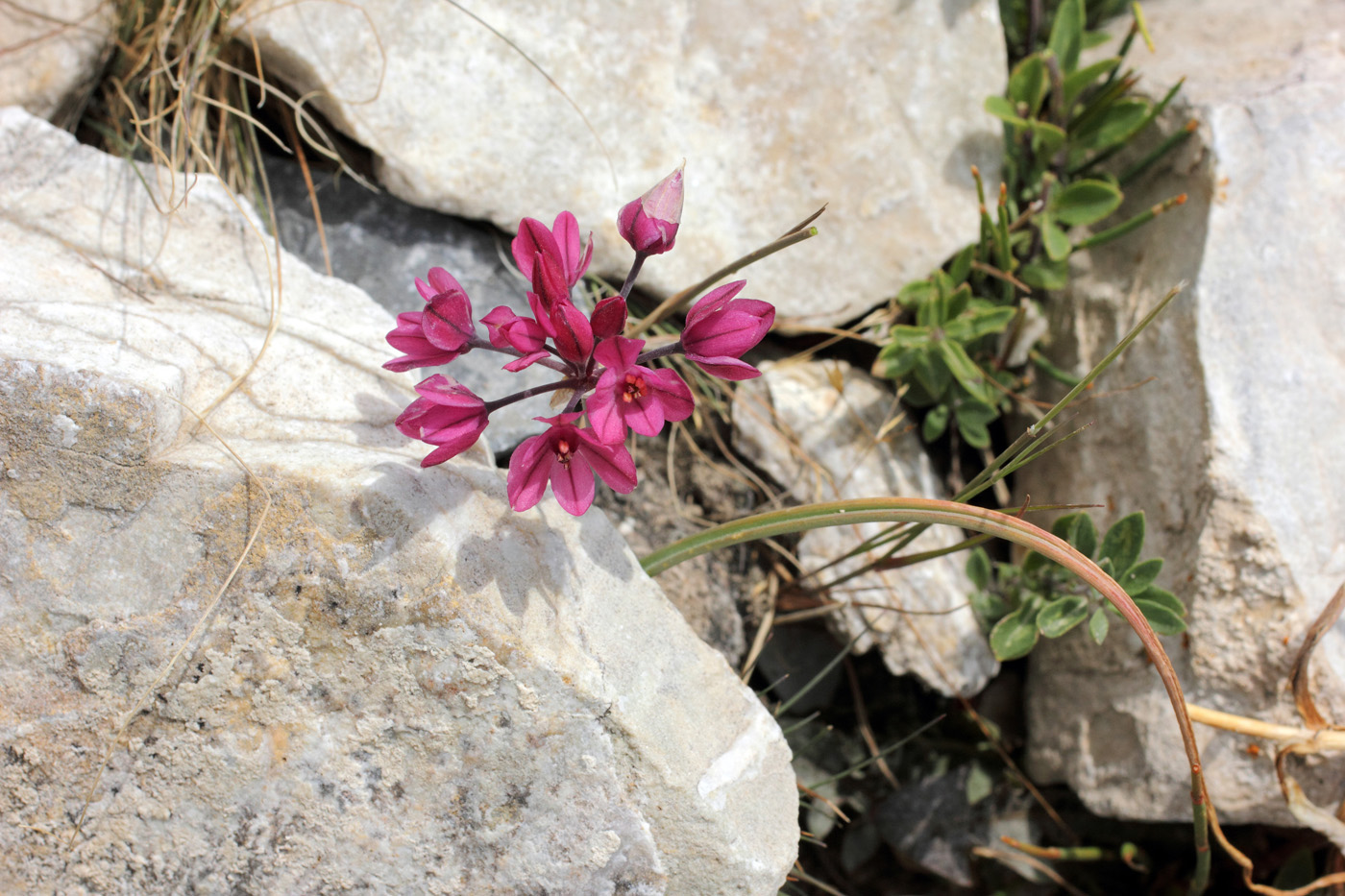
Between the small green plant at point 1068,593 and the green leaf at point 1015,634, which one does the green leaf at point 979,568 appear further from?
the green leaf at point 1015,634

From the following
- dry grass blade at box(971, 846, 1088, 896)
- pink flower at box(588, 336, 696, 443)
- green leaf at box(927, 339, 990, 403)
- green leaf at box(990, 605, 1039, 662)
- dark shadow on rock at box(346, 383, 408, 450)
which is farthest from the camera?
dry grass blade at box(971, 846, 1088, 896)

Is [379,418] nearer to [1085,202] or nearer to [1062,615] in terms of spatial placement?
[1062,615]

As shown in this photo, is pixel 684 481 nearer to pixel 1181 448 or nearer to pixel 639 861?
pixel 639 861

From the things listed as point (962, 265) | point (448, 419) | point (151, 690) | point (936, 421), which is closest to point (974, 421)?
A: point (936, 421)

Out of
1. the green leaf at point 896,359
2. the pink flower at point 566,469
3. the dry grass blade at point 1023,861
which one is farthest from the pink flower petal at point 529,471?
the dry grass blade at point 1023,861

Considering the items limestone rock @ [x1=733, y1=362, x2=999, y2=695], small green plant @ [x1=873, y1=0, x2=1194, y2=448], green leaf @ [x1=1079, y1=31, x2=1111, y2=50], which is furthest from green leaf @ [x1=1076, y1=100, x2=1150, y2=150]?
limestone rock @ [x1=733, y1=362, x2=999, y2=695]

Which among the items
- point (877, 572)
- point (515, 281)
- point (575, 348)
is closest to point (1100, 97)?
point (877, 572)

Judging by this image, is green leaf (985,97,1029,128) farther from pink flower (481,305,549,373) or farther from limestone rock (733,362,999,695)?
pink flower (481,305,549,373)
